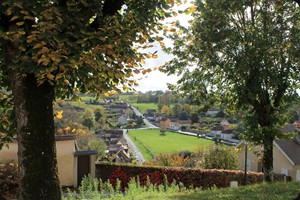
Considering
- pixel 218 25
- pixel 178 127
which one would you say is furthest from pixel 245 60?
pixel 178 127

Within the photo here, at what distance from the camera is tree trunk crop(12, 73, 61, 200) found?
4184 mm

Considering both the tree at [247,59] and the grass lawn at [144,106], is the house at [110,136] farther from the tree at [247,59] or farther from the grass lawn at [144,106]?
the tree at [247,59]

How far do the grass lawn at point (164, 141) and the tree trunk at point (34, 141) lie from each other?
57.4 m

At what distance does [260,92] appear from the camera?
46.8 ft

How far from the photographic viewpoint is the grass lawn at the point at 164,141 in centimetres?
6806

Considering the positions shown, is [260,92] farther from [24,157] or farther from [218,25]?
[24,157]

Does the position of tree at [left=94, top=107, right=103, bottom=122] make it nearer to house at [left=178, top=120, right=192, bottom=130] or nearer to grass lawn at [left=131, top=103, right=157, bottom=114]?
house at [left=178, top=120, right=192, bottom=130]

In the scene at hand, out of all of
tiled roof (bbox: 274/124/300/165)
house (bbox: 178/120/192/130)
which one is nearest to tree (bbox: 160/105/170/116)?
house (bbox: 178/120/192/130)

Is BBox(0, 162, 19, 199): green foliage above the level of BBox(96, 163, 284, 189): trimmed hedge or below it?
above

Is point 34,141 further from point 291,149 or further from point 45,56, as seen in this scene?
point 291,149

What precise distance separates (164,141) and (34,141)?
78281mm

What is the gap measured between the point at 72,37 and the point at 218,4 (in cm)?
1059

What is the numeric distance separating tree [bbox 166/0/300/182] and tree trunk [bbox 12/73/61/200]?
10176mm

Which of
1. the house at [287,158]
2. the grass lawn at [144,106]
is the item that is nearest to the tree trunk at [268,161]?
the house at [287,158]
